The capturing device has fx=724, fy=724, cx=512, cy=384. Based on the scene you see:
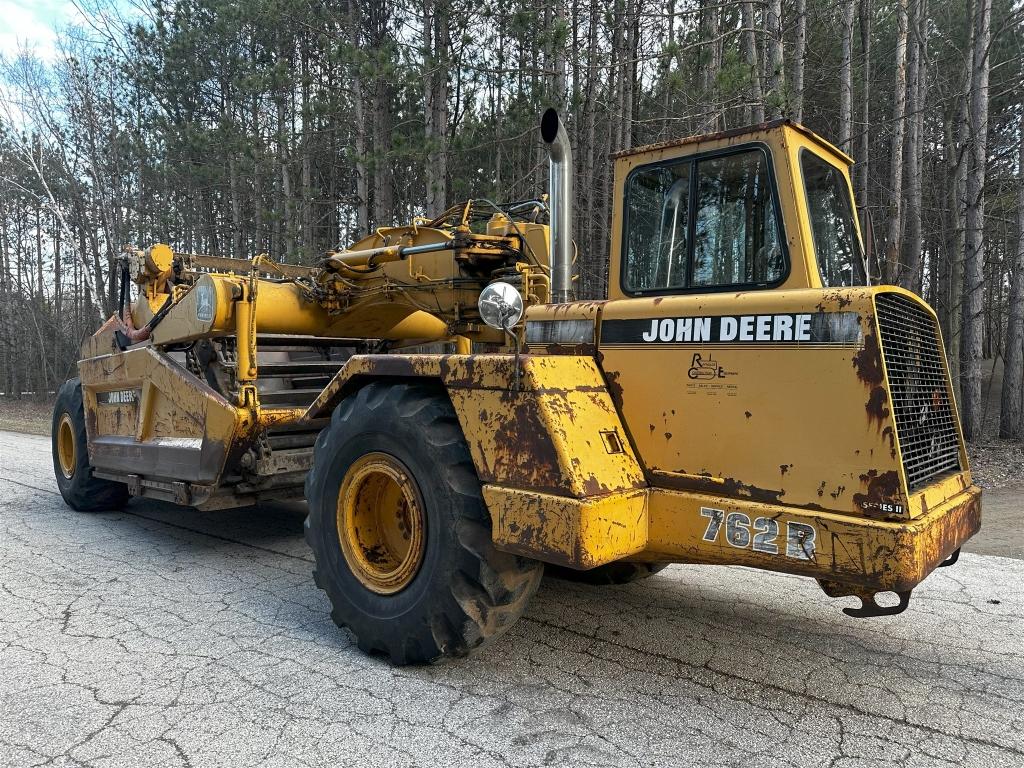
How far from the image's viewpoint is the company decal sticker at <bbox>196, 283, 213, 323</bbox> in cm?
529

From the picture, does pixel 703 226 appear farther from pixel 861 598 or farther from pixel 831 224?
pixel 861 598

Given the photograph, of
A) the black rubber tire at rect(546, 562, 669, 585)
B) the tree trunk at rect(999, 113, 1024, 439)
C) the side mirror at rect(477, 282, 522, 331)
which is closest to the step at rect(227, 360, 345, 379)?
the black rubber tire at rect(546, 562, 669, 585)

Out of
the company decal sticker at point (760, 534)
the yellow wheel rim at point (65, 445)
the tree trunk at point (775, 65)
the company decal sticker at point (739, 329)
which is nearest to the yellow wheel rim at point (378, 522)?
the company decal sticker at point (739, 329)

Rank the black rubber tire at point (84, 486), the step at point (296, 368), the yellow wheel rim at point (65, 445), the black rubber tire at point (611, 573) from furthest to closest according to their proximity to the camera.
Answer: the yellow wheel rim at point (65, 445) < the black rubber tire at point (84, 486) < the step at point (296, 368) < the black rubber tire at point (611, 573)

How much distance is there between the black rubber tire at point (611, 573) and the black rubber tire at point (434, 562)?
1140 mm

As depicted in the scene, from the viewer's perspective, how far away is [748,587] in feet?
15.0

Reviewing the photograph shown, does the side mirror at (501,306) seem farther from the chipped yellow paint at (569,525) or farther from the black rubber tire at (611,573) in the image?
the black rubber tire at (611,573)

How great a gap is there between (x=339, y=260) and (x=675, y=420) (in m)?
3.25

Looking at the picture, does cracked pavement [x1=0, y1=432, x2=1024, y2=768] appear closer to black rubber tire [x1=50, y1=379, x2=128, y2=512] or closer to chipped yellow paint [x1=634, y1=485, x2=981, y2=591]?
chipped yellow paint [x1=634, y1=485, x2=981, y2=591]

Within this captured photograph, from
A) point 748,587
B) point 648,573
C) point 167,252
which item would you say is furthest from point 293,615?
point 167,252

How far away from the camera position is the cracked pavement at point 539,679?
107 inches

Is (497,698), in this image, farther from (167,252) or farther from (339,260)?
(167,252)

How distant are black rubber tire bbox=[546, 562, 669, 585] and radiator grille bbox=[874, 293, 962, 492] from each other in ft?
5.46

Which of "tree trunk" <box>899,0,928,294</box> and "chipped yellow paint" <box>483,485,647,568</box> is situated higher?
"tree trunk" <box>899,0,928,294</box>
